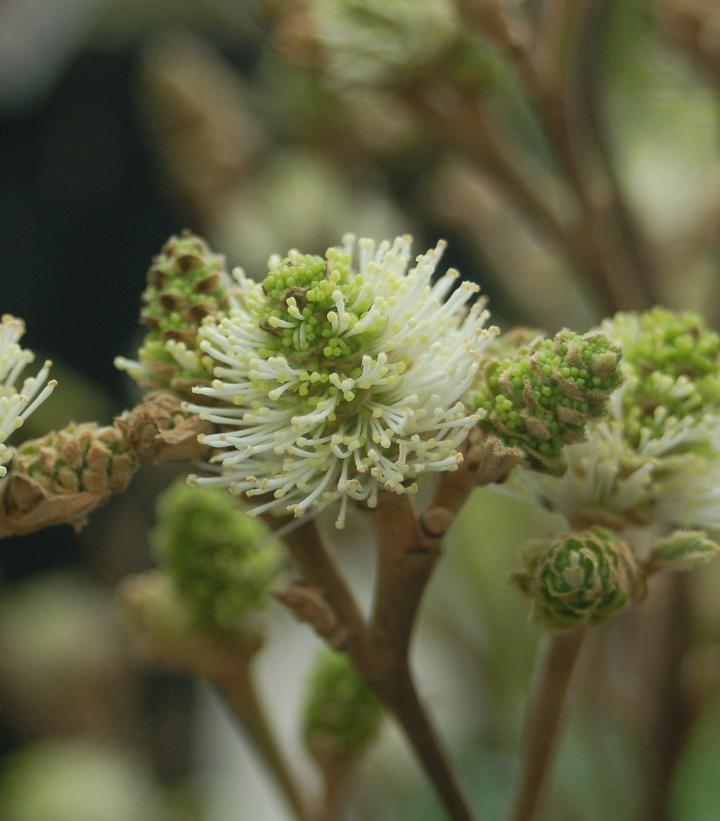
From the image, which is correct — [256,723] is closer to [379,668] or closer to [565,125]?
[379,668]

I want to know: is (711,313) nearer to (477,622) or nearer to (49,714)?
(477,622)

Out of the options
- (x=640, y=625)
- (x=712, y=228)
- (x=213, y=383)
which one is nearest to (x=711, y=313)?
(x=712, y=228)

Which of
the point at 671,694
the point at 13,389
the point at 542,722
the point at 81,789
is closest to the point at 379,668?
the point at 542,722

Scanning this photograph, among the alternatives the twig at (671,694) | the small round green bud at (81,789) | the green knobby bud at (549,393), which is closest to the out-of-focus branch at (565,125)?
the twig at (671,694)

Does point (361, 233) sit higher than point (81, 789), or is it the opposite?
point (361, 233)

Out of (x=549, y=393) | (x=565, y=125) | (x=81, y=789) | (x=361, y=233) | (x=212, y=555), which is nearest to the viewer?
(x=549, y=393)

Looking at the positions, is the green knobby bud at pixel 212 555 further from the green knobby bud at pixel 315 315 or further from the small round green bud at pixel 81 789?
the small round green bud at pixel 81 789
